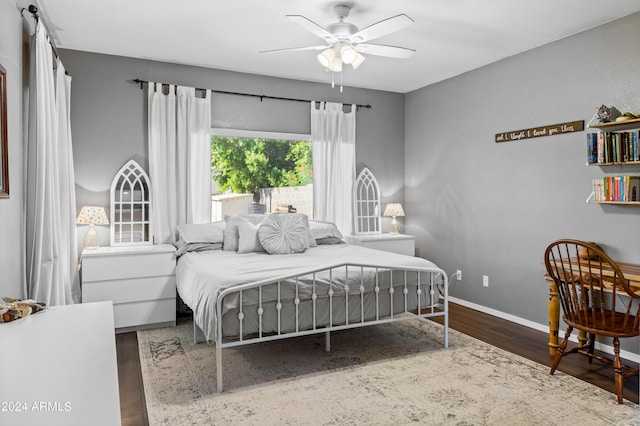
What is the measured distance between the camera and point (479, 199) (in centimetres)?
462

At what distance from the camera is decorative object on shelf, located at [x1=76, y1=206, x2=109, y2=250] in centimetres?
388

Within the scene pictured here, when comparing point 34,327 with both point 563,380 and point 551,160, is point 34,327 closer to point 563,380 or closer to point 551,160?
point 563,380

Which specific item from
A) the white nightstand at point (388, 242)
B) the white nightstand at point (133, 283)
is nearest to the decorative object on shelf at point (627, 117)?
the white nightstand at point (388, 242)

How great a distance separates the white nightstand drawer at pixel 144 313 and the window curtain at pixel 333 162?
195 centimetres

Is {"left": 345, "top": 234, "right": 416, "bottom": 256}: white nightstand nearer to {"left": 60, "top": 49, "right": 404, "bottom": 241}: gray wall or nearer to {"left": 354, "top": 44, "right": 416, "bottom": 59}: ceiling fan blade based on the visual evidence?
{"left": 60, "top": 49, "right": 404, "bottom": 241}: gray wall

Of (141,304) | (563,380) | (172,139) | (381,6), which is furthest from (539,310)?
(172,139)

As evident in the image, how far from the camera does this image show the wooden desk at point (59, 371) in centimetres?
96

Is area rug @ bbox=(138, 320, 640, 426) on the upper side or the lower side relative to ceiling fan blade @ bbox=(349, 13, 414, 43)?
lower

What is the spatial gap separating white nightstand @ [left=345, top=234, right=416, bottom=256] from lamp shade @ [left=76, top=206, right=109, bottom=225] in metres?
2.56

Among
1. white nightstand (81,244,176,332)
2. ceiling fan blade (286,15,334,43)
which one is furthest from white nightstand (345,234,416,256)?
ceiling fan blade (286,15,334,43)

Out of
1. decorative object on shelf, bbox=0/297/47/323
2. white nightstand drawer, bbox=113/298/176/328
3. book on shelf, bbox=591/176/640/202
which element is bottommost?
white nightstand drawer, bbox=113/298/176/328

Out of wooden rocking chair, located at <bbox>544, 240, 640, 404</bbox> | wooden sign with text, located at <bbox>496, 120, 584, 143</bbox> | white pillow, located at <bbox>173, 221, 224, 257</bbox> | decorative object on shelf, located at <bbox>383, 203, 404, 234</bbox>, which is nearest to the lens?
wooden rocking chair, located at <bbox>544, 240, 640, 404</bbox>

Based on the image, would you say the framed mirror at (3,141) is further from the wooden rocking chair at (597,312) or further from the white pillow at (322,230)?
the wooden rocking chair at (597,312)

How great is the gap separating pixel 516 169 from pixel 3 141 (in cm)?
401
